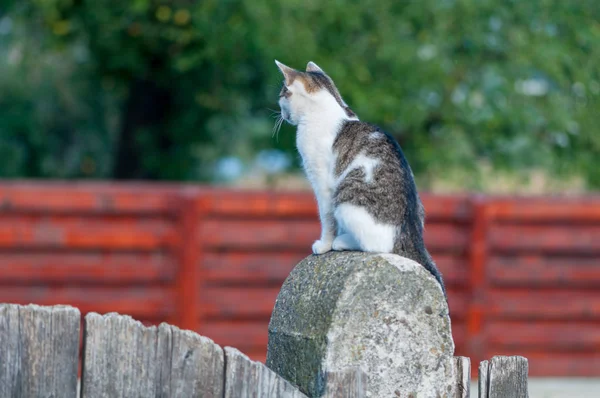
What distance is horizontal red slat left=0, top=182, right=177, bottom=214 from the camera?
765cm

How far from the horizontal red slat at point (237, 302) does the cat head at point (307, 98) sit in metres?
4.31

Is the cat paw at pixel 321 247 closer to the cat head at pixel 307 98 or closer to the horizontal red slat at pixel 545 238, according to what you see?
the cat head at pixel 307 98

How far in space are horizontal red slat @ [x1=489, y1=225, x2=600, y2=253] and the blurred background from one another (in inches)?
0.6

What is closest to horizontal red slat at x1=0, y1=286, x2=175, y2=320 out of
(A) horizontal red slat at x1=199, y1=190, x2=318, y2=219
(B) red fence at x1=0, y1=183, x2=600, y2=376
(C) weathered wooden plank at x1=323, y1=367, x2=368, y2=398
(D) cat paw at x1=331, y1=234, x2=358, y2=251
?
(B) red fence at x1=0, y1=183, x2=600, y2=376

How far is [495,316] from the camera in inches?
319

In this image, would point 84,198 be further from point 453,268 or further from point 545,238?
point 545,238

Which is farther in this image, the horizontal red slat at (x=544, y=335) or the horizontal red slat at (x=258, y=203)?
the horizontal red slat at (x=544, y=335)

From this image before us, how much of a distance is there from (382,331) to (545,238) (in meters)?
5.77

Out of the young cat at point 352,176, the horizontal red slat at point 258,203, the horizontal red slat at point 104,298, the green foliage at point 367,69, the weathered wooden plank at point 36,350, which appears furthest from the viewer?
the green foliage at point 367,69

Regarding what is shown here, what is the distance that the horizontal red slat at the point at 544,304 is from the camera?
26.7 feet

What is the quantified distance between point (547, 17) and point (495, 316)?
14.6 feet

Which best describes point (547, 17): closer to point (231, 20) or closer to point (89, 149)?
point (231, 20)

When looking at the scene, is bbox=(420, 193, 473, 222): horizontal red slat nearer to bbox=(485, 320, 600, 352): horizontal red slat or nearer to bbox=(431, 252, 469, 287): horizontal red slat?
bbox=(431, 252, 469, 287): horizontal red slat

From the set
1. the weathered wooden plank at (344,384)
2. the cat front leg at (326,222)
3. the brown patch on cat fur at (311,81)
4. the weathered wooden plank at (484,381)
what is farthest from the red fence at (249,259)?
the weathered wooden plank at (344,384)
